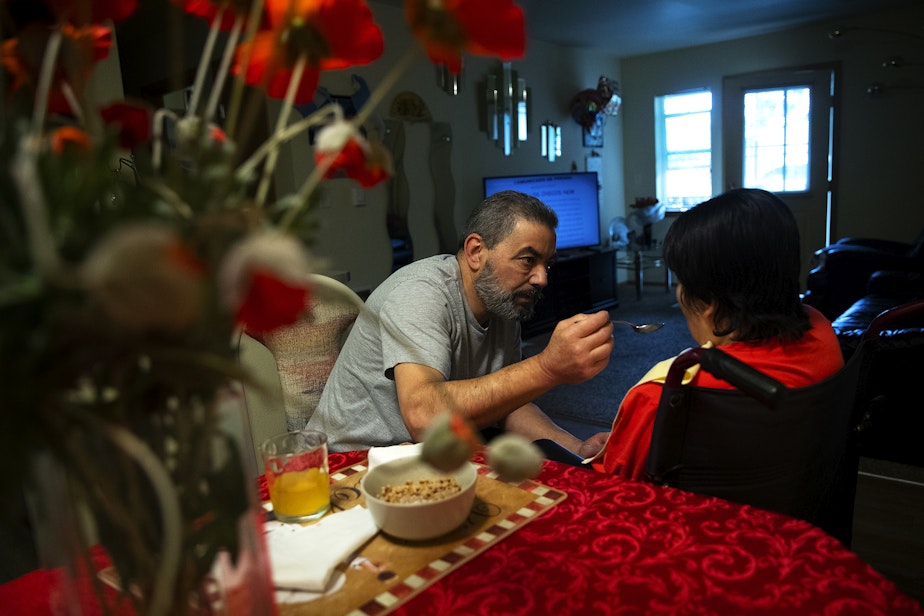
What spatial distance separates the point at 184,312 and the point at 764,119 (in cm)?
712

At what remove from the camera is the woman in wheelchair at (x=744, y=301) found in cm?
122

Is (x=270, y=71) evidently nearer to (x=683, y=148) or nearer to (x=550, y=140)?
(x=550, y=140)

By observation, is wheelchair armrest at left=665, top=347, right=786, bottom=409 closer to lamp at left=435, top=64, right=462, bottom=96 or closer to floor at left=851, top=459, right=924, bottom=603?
floor at left=851, top=459, right=924, bottom=603

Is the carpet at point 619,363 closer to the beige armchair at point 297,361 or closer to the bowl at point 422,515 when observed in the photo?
the beige armchair at point 297,361

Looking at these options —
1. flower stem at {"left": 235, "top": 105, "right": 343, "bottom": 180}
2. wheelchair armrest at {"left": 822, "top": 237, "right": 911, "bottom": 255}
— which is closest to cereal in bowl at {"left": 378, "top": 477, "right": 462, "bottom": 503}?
flower stem at {"left": 235, "top": 105, "right": 343, "bottom": 180}

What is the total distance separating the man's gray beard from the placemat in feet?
2.19

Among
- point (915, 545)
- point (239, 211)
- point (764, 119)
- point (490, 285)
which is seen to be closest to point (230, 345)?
point (239, 211)

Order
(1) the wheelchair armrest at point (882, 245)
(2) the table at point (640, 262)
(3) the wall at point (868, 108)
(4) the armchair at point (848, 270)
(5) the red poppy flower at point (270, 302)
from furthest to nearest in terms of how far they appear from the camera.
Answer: (2) the table at point (640, 262) < (3) the wall at point (868, 108) < (1) the wheelchair armrest at point (882, 245) < (4) the armchair at point (848, 270) < (5) the red poppy flower at point (270, 302)

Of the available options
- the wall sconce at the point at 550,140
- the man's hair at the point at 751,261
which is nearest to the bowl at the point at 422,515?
the man's hair at the point at 751,261

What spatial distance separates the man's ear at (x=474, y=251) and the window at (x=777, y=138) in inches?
221

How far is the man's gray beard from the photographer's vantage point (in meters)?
1.67

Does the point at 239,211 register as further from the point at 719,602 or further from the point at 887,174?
the point at 887,174

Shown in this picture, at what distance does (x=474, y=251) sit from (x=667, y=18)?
473 centimetres

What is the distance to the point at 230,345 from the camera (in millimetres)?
504
